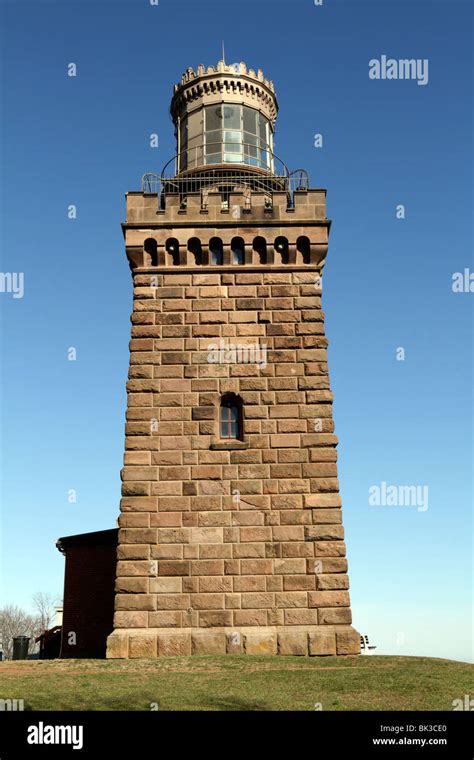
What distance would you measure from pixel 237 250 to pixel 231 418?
14.3ft

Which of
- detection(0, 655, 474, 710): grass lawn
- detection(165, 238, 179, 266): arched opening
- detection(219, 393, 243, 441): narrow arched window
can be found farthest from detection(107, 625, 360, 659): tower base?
detection(165, 238, 179, 266): arched opening

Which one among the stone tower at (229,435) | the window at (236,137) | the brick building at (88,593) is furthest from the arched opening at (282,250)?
the brick building at (88,593)

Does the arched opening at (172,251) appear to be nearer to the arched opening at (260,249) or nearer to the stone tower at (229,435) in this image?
the stone tower at (229,435)

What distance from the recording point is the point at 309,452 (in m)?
17.2

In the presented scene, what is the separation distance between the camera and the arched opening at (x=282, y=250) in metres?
18.8

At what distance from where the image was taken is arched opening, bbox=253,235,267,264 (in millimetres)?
18812

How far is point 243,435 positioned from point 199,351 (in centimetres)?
232

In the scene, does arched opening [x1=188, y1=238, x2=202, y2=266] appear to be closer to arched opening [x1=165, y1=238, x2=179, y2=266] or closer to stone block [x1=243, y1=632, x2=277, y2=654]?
arched opening [x1=165, y1=238, x2=179, y2=266]

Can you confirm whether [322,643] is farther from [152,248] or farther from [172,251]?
[152,248]

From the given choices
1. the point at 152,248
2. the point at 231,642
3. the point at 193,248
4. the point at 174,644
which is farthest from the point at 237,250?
the point at 174,644

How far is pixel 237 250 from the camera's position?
62.2ft

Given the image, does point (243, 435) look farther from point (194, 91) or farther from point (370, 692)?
point (194, 91)

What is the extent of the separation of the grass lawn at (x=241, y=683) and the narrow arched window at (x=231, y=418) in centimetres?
496
